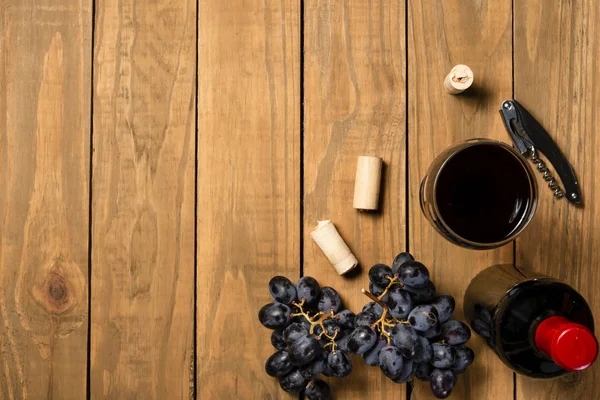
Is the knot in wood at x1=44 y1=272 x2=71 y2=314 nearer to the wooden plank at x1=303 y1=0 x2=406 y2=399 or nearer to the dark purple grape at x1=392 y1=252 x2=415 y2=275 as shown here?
the wooden plank at x1=303 y1=0 x2=406 y2=399

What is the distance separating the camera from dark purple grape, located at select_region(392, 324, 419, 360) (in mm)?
697

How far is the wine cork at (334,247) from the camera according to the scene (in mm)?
803

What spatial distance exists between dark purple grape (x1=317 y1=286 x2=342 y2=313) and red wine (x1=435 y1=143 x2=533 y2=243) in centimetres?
18

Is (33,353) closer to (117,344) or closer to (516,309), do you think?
(117,344)

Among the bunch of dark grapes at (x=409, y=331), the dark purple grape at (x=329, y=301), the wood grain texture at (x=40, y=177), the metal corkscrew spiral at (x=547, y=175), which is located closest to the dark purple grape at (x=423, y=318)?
the bunch of dark grapes at (x=409, y=331)

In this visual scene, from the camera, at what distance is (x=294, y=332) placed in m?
0.73

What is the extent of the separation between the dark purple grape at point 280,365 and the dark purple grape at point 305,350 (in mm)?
30

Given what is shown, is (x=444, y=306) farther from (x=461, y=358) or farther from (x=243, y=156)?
(x=243, y=156)

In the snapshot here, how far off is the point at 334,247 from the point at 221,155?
201mm

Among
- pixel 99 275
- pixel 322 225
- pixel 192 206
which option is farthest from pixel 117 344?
pixel 322 225

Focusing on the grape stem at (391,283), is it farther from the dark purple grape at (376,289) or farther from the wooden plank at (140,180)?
the wooden plank at (140,180)

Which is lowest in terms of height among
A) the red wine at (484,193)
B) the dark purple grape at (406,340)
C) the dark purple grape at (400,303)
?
the dark purple grape at (406,340)

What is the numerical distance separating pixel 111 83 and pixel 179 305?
322mm

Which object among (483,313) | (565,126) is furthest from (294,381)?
(565,126)
